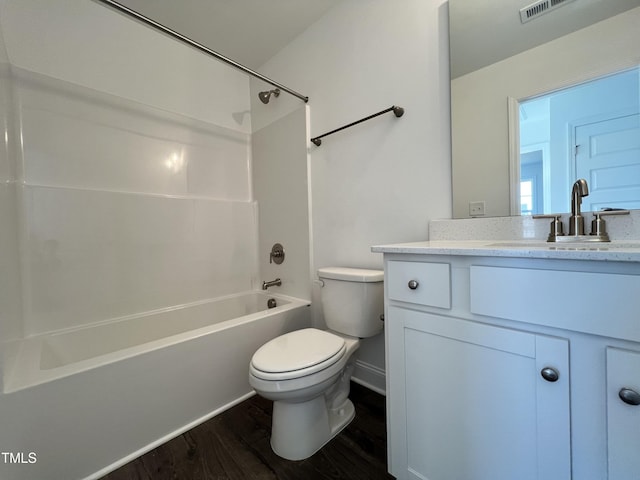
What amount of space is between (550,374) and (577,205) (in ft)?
1.97

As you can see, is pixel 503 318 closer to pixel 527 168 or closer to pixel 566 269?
pixel 566 269

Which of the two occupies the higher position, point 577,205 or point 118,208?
point 118,208

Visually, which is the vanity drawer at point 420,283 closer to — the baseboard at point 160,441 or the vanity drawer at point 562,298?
the vanity drawer at point 562,298

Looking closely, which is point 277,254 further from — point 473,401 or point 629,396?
point 629,396

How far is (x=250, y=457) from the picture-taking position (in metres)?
1.10

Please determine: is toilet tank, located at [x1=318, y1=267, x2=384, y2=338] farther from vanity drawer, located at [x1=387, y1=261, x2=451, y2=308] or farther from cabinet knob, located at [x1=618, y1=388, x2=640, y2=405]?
cabinet knob, located at [x1=618, y1=388, x2=640, y2=405]

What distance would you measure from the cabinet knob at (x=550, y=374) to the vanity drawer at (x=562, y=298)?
11 cm

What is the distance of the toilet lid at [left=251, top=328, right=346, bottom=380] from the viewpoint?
3.29ft

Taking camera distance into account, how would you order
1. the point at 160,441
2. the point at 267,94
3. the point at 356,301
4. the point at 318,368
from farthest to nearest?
the point at 267,94, the point at 356,301, the point at 160,441, the point at 318,368

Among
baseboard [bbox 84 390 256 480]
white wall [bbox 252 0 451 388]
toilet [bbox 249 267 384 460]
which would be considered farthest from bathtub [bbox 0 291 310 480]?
white wall [bbox 252 0 451 388]

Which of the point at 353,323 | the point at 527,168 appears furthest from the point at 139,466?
the point at 527,168

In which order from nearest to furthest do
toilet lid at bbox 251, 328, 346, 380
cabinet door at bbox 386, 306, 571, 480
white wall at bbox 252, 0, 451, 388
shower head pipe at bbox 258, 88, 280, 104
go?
cabinet door at bbox 386, 306, 571, 480
toilet lid at bbox 251, 328, 346, 380
white wall at bbox 252, 0, 451, 388
shower head pipe at bbox 258, 88, 280, 104

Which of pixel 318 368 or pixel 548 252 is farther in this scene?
pixel 318 368

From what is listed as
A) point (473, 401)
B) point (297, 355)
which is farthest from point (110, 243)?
point (473, 401)
